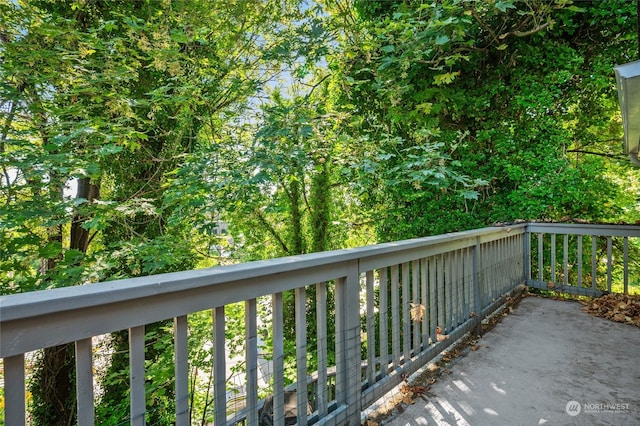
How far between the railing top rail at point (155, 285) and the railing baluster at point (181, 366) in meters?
0.16

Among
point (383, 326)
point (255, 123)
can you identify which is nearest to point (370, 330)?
point (383, 326)

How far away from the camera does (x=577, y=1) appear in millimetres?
4895

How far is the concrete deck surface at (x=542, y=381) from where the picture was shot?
2.05 m

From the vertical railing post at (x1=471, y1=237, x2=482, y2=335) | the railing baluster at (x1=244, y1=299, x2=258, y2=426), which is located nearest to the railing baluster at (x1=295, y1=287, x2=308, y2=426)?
the railing baluster at (x1=244, y1=299, x2=258, y2=426)

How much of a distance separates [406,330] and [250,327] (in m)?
1.43

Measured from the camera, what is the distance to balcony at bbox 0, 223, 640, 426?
3.03 ft

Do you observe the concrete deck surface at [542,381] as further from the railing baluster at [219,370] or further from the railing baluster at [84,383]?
the railing baluster at [84,383]

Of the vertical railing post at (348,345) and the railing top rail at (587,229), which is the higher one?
the railing top rail at (587,229)

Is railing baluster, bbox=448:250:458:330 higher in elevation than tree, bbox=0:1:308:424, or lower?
lower

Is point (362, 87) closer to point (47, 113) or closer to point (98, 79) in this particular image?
point (98, 79)
